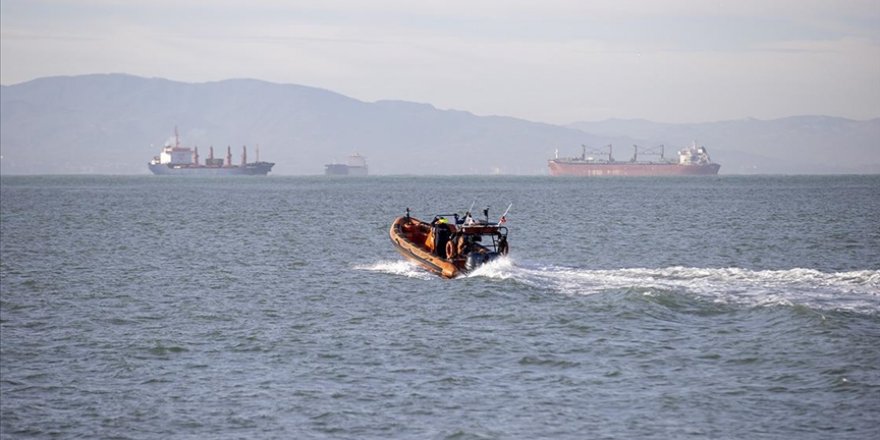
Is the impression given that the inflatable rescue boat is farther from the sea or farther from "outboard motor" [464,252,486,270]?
the sea

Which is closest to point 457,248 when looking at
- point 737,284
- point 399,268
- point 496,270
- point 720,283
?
point 496,270

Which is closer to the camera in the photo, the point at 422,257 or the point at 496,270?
the point at 496,270

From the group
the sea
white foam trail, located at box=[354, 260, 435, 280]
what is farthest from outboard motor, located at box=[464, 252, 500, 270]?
white foam trail, located at box=[354, 260, 435, 280]

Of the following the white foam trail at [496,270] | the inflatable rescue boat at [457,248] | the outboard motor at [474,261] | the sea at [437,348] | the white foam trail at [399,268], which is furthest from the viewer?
the white foam trail at [399,268]

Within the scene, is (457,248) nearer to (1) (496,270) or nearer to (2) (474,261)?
(2) (474,261)

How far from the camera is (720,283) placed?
123ft

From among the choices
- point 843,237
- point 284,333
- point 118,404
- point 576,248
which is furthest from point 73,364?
point 843,237

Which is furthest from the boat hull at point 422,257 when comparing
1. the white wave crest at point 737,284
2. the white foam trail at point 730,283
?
the white wave crest at point 737,284

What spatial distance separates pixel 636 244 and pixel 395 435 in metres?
42.4

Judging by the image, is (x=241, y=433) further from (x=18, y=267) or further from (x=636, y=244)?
(x=636, y=244)

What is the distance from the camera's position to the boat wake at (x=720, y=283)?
3359 centimetres

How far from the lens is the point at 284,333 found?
30.4 meters

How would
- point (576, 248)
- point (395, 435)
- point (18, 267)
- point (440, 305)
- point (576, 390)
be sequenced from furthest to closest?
1. point (576, 248)
2. point (18, 267)
3. point (440, 305)
4. point (576, 390)
5. point (395, 435)

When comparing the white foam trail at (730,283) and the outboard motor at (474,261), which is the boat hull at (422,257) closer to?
the outboard motor at (474,261)
